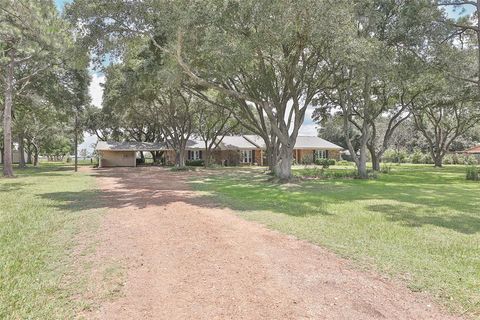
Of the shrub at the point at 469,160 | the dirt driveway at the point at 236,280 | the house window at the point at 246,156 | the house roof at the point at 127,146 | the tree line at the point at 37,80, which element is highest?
the tree line at the point at 37,80

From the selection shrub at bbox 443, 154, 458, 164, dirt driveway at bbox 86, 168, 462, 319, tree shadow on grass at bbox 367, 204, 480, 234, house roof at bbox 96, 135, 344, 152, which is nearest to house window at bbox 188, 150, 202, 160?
house roof at bbox 96, 135, 344, 152

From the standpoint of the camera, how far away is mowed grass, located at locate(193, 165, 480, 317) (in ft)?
17.1

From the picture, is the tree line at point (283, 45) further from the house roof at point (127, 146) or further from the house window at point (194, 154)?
the house window at point (194, 154)

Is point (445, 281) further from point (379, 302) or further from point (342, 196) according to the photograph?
point (342, 196)

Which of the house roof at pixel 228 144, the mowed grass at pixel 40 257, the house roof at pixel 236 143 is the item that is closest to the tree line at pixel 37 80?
the mowed grass at pixel 40 257

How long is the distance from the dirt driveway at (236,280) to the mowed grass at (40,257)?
21.4 inches

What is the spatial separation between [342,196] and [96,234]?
941cm

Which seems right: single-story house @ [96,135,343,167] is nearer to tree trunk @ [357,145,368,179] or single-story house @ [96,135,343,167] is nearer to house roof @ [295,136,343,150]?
house roof @ [295,136,343,150]

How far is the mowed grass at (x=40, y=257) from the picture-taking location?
4.28 m

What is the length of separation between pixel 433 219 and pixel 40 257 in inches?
350

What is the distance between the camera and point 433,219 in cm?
963

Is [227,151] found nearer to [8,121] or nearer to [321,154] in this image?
[321,154]

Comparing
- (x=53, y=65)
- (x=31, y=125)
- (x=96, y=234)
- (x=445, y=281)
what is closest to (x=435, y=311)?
(x=445, y=281)

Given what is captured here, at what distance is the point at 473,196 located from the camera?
14.4m
